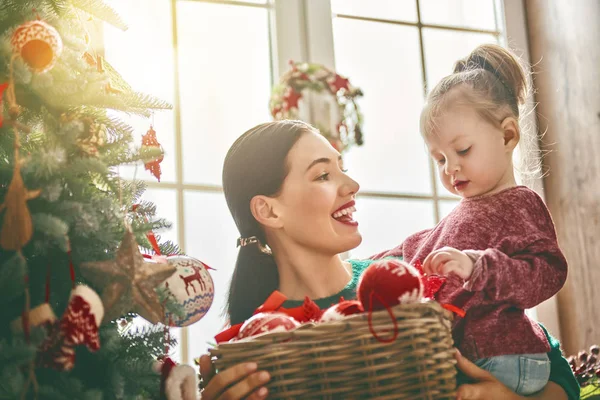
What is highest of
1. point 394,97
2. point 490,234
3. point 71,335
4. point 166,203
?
point 394,97

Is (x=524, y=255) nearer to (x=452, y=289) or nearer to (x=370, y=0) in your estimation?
(x=452, y=289)

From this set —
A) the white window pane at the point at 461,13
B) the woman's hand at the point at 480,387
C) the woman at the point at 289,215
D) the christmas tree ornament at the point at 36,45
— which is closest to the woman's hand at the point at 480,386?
the woman's hand at the point at 480,387

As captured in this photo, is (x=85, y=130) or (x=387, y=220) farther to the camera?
(x=387, y=220)

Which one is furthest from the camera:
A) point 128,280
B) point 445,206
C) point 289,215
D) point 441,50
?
point 441,50

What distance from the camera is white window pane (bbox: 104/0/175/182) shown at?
2.42m

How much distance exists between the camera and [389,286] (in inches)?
53.1

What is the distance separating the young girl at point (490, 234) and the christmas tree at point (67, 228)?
55 centimetres

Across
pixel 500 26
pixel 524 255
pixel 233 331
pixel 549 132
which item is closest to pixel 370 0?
pixel 500 26

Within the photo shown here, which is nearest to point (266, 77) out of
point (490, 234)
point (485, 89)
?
point (485, 89)

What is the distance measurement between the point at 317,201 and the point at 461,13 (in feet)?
4.62

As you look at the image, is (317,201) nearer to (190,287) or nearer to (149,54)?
(190,287)

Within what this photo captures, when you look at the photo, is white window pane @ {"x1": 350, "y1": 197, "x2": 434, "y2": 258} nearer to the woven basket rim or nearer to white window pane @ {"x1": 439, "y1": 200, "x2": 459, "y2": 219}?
white window pane @ {"x1": 439, "y1": 200, "x2": 459, "y2": 219}

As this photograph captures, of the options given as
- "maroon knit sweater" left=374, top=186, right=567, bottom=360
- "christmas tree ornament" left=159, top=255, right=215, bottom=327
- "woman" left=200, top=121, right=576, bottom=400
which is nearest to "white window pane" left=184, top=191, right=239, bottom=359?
"woman" left=200, top=121, right=576, bottom=400

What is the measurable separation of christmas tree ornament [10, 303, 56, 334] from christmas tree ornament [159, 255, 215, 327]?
0.33 m
